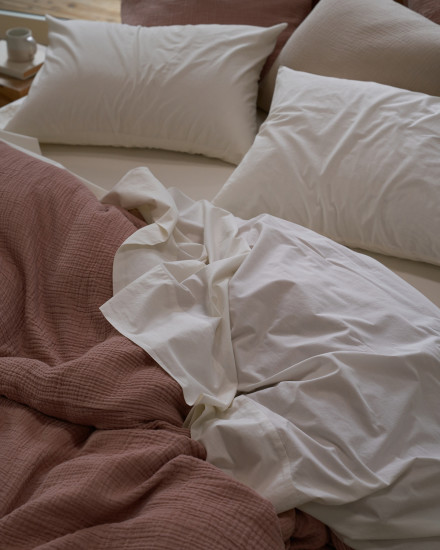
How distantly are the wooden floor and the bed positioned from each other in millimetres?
1098

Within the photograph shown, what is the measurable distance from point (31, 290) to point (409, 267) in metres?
0.86

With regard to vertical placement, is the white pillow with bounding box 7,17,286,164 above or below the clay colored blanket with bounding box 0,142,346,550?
above

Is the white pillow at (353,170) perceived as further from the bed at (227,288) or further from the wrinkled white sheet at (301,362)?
the wrinkled white sheet at (301,362)

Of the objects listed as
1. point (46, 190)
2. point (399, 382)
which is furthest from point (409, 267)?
point (46, 190)

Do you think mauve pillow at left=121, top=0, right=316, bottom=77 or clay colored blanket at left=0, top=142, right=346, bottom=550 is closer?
clay colored blanket at left=0, top=142, right=346, bottom=550

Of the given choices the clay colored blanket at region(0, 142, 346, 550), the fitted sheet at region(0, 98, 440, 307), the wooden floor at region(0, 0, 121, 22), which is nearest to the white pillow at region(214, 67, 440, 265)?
the fitted sheet at region(0, 98, 440, 307)

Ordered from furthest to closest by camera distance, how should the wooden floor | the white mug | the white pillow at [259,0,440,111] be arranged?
the wooden floor < the white mug < the white pillow at [259,0,440,111]

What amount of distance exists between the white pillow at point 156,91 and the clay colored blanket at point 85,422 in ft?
1.77

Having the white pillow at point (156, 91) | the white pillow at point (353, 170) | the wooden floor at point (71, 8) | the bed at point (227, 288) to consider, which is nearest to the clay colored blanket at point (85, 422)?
the bed at point (227, 288)

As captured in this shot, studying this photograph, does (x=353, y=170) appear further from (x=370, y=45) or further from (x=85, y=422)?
(x=85, y=422)

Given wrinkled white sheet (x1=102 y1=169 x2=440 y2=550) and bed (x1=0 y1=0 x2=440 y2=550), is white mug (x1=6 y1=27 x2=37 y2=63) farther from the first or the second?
wrinkled white sheet (x1=102 y1=169 x2=440 y2=550)

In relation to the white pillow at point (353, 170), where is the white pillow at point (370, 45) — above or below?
above

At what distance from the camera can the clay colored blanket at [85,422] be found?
34.0 inches

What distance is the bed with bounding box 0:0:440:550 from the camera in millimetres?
938
